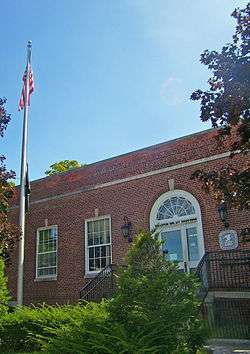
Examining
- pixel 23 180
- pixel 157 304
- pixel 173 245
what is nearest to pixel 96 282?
pixel 173 245

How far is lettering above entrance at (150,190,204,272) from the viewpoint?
14406mm

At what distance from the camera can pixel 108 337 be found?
573cm

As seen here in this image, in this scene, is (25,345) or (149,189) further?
(149,189)

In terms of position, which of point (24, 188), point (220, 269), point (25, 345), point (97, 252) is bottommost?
point (25, 345)

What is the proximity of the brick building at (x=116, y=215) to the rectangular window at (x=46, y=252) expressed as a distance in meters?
0.04

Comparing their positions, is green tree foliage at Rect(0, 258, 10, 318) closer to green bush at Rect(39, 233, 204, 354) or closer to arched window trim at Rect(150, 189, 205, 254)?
arched window trim at Rect(150, 189, 205, 254)

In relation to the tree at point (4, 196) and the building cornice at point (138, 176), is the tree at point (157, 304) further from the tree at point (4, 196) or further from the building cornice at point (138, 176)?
the building cornice at point (138, 176)

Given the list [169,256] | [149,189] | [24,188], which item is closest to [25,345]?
[24,188]

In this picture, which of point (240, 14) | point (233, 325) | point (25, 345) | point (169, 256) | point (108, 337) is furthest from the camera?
point (169, 256)

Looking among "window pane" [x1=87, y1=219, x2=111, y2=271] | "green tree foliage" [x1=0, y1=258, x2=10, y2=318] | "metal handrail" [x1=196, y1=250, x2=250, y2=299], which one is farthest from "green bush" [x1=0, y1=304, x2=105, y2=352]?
"window pane" [x1=87, y1=219, x2=111, y2=271]

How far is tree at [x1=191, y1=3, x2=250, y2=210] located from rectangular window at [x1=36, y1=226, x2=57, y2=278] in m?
12.3

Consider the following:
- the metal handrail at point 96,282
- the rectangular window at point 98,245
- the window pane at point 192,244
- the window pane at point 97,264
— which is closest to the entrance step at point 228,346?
the window pane at point 192,244

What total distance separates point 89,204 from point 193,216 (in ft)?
16.3

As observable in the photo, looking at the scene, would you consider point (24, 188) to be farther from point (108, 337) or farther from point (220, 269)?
point (108, 337)
